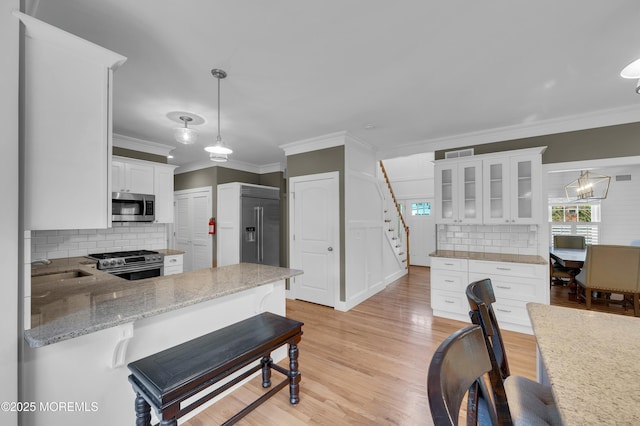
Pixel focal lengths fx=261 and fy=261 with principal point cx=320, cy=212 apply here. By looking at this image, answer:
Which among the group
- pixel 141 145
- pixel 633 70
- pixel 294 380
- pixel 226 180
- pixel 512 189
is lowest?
pixel 294 380

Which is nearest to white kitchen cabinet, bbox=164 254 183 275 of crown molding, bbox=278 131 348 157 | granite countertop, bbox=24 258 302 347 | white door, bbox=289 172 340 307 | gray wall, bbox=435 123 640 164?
granite countertop, bbox=24 258 302 347

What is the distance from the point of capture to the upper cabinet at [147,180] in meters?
3.80

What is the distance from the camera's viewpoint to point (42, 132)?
118 cm

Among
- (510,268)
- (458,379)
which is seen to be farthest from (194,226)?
(458,379)

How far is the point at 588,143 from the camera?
331cm

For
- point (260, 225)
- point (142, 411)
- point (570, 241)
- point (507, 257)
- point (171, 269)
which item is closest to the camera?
point (142, 411)

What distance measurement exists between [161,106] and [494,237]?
4783 mm

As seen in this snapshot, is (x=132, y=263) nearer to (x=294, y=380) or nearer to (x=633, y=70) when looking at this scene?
(x=294, y=380)

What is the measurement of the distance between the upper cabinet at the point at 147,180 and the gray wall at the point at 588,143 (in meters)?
5.29

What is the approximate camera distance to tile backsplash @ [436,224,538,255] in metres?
3.64

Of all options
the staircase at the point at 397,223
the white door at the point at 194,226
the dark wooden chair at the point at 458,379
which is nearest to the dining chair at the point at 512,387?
the dark wooden chair at the point at 458,379

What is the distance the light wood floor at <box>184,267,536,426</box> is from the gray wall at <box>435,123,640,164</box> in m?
2.39

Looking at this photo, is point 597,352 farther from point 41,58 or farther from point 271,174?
point 271,174

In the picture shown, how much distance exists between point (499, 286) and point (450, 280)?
0.55 metres
